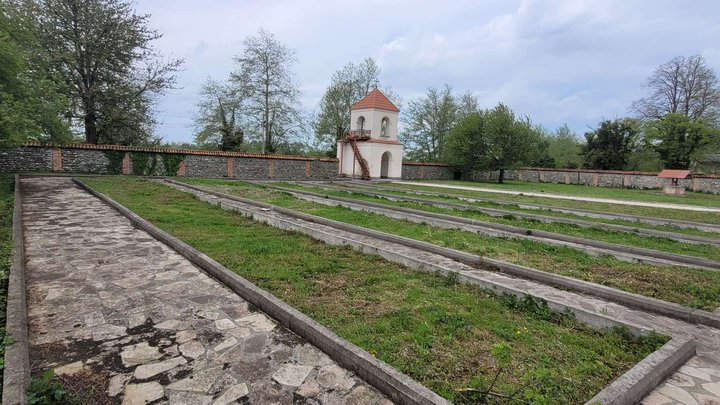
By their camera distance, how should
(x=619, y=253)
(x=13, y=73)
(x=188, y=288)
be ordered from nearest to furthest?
(x=188, y=288) → (x=619, y=253) → (x=13, y=73)

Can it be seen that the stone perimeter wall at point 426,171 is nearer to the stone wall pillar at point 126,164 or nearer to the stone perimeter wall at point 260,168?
the stone perimeter wall at point 260,168

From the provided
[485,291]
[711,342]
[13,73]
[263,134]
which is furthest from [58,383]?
[263,134]

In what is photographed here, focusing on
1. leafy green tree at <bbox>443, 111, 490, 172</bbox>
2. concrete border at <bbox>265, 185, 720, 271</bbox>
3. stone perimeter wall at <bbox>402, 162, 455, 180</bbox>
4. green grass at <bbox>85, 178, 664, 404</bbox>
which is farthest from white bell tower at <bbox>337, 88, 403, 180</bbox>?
green grass at <bbox>85, 178, 664, 404</bbox>

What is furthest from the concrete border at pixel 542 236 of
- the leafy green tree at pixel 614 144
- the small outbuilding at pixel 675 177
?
the leafy green tree at pixel 614 144

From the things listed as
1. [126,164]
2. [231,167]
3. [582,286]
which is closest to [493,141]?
[231,167]

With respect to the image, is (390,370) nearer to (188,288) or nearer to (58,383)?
(58,383)

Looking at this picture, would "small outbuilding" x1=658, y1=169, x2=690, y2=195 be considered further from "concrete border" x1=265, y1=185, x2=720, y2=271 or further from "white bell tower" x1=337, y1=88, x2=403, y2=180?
"concrete border" x1=265, y1=185, x2=720, y2=271

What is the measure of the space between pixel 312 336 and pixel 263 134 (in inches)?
1398

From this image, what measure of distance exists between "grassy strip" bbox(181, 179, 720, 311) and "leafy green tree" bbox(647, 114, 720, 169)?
3679 centimetres

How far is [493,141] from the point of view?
33969 mm

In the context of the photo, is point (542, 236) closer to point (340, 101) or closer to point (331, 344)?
point (331, 344)

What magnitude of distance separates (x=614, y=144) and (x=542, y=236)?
39305 millimetres

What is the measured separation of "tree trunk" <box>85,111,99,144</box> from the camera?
960 inches

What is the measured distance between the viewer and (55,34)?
2219 centimetres
